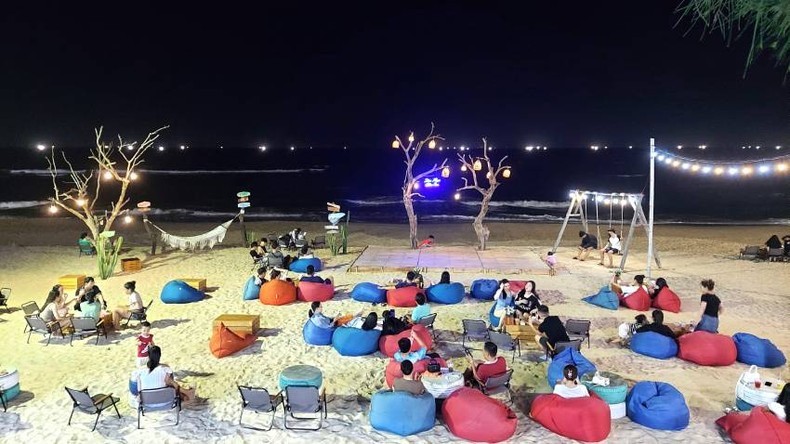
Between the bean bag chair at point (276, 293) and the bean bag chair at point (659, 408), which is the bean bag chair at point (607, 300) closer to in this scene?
the bean bag chair at point (659, 408)

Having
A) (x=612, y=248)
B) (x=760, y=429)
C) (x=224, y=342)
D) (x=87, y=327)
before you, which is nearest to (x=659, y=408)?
(x=760, y=429)

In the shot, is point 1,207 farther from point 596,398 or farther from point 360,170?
point 360,170

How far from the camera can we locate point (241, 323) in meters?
10.4

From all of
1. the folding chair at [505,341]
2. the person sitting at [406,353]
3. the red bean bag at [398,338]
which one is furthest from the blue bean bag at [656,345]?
the person sitting at [406,353]

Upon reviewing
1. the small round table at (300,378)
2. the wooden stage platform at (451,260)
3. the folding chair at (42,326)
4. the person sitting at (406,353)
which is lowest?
the folding chair at (42,326)

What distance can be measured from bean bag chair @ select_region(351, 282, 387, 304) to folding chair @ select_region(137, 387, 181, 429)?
600 centimetres

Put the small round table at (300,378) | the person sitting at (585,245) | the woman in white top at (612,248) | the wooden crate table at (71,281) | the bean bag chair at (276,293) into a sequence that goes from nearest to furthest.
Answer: the small round table at (300,378) < the bean bag chair at (276,293) < the wooden crate table at (71,281) < the woman in white top at (612,248) < the person sitting at (585,245)

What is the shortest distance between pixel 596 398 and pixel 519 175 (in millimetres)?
79632

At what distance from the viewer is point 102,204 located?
1779 inches

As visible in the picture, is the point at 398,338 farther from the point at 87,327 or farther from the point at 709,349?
the point at 87,327

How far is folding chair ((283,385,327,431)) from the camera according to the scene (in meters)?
7.03

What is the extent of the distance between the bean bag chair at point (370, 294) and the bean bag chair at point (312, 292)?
0.72 meters

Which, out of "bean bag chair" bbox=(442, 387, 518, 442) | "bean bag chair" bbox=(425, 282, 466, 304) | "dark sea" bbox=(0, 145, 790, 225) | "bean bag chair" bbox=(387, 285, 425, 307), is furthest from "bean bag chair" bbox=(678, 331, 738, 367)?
"dark sea" bbox=(0, 145, 790, 225)

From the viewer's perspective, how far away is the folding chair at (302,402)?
7035mm
